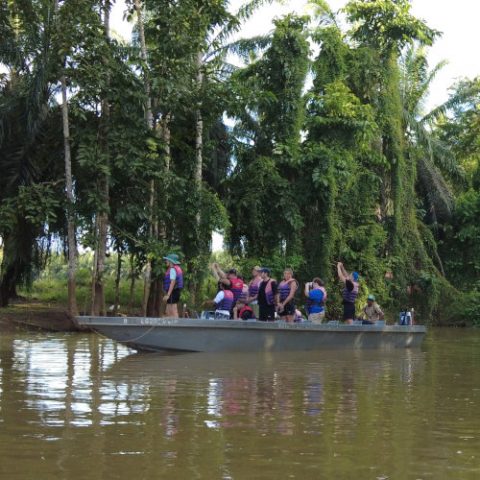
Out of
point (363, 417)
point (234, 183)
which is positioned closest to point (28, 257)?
point (234, 183)

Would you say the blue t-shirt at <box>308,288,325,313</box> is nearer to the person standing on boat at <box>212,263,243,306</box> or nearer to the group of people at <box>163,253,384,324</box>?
the group of people at <box>163,253,384,324</box>

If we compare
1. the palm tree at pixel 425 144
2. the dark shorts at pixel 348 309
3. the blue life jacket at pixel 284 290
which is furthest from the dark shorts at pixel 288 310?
the palm tree at pixel 425 144

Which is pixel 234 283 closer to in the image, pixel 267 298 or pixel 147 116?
pixel 267 298

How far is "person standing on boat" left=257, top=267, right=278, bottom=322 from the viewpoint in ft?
48.6

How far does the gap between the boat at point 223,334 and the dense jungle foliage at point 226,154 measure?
5020 millimetres

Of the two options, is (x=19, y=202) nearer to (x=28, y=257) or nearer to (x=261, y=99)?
(x=28, y=257)

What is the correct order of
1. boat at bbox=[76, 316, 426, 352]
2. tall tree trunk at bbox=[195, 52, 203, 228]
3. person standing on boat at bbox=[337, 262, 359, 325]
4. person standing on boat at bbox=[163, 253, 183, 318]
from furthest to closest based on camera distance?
1. tall tree trunk at bbox=[195, 52, 203, 228]
2. person standing on boat at bbox=[337, 262, 359, 325]
3. person standing on boat at bbox=[163, 253, 183, 318]
4. boat at bbox=[76, 316, 426, 352]

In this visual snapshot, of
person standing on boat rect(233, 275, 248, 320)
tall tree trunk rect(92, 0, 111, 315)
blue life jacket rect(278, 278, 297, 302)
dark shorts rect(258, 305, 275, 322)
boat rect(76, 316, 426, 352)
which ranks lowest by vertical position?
boat rect(76, 316, 426, 352)

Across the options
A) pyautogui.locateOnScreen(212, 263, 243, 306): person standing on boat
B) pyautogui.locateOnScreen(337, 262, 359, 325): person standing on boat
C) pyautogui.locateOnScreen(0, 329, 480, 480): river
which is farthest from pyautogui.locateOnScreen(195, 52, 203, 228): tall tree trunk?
pyautogui.locateOnScreen(0, 329, 480, 480): river

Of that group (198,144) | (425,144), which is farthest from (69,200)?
(425,144)

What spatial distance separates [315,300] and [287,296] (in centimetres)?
74

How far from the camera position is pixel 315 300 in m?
15.8

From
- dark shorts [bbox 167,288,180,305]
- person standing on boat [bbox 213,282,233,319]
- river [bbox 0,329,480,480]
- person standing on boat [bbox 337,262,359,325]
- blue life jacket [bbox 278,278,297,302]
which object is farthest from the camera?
person standing on boat [bbox 337,262,359,325]

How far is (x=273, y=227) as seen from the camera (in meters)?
24.0
